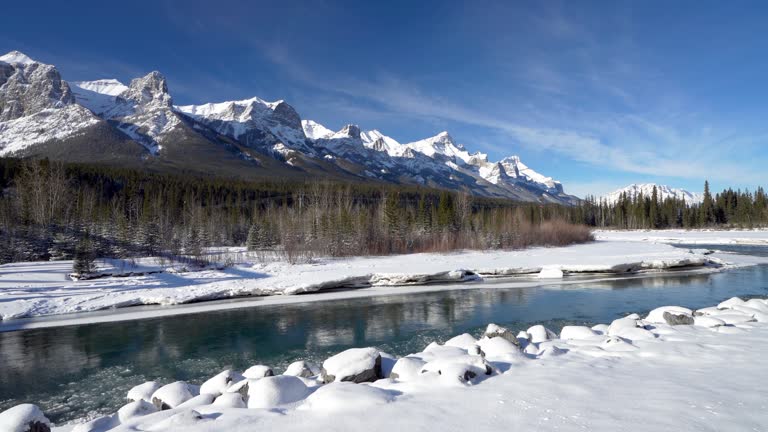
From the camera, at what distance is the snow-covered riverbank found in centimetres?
504

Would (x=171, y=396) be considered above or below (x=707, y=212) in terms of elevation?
below

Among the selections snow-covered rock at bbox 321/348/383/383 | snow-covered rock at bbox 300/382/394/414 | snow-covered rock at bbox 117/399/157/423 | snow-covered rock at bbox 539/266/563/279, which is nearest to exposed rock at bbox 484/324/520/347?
snow-covered rock at bbox 321/348/383/383

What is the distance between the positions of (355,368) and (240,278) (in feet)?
74.0

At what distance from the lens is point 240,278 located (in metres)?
27.9

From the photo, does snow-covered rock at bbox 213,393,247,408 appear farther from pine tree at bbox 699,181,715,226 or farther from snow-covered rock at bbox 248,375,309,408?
pine tree at bbox 699,181,715,226

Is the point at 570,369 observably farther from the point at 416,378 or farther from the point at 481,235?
the point at 481,235

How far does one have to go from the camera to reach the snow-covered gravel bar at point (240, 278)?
21094mm

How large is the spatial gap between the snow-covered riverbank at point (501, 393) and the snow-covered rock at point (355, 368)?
2 cm

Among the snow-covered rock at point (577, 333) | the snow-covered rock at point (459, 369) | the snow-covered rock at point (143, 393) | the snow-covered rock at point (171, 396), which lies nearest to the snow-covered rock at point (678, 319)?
the snow-covered rock at point (577, 333)

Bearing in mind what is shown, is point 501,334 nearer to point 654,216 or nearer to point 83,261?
point 83,261

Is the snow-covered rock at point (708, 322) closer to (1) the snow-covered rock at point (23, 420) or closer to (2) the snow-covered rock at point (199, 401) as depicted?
(2) the snow-covered rock at point (199, 401)

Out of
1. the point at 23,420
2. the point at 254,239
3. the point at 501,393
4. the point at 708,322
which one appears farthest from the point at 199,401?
the point at 254,239

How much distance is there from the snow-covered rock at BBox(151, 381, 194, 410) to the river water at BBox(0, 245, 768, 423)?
7.02 feet

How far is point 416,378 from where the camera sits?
22.6 ft
